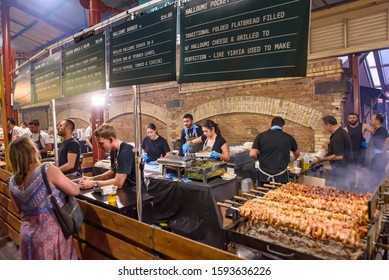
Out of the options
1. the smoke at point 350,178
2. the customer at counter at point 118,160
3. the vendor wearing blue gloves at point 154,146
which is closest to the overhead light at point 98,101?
the vendor wearing blue gloves at point 154,146

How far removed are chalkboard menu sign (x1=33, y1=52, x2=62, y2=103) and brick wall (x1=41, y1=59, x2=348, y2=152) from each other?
4258mm

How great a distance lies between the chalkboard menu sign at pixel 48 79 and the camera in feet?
15.8

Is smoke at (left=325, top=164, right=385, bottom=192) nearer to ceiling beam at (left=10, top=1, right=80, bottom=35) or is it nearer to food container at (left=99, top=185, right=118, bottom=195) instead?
food container at (left=99, top=185, right=118, bottom=195)

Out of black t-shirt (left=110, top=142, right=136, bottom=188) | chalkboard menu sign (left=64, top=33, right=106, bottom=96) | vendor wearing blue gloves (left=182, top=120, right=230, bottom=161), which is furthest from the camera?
vendor wearing blue gloves (left=182, top=120, right=230, bottom=161)

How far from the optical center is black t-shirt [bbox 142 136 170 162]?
5312mm

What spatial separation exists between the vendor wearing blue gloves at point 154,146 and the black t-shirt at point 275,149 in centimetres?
190

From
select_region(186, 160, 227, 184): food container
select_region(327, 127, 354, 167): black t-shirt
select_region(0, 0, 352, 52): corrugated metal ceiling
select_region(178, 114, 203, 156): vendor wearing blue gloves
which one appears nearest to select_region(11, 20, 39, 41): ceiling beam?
select_region(0, 0, 352, 52): corrugated metal ceiling

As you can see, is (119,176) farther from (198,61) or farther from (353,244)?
(353,244)

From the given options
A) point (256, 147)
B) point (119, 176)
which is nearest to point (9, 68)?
point (119, 176)

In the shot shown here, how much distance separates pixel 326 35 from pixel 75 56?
5.47 metres

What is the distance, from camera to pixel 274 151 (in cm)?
427

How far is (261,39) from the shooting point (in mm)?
2135

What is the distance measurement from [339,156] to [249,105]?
9.86 ft

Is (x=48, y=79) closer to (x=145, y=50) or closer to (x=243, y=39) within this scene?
(x=145, y=50)
